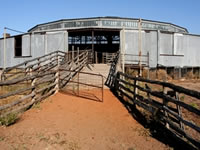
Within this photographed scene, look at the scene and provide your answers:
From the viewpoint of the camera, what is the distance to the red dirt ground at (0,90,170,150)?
15.4 ft

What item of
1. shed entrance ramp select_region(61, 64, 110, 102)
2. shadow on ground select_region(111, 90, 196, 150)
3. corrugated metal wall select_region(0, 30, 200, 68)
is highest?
corrugated metal wall select_region(0, 30, 200, 68)

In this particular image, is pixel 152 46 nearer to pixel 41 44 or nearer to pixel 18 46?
pixel 41 44

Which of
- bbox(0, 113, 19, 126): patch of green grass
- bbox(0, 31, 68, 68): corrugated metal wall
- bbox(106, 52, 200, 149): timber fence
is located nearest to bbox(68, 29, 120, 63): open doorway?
bbox(0, 31, 68, 68): corrugated metal wall

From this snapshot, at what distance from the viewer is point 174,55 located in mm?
21609

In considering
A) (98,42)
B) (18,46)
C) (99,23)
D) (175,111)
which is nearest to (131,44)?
(99,23)

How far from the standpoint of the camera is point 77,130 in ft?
18.3

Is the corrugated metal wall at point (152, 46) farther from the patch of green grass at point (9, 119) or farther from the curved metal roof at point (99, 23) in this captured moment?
the patch of green grass at point (9, 119)

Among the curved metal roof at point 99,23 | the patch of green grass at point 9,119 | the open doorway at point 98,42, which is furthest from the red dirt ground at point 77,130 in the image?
the open doorway at point 98,42

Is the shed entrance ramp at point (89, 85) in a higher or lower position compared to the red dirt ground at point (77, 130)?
higher

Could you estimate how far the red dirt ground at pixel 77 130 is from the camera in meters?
4.69

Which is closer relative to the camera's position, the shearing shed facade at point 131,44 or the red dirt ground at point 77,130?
the red dirt ground at point 77,130

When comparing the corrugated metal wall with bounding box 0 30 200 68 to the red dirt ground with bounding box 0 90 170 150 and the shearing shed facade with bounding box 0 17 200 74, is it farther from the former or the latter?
the red dirt ground with bounding box 0 90 170 150

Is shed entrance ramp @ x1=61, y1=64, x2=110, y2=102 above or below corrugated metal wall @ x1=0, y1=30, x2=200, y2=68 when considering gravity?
below

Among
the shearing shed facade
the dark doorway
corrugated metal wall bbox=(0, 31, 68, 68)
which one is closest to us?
the shearing shed facade
